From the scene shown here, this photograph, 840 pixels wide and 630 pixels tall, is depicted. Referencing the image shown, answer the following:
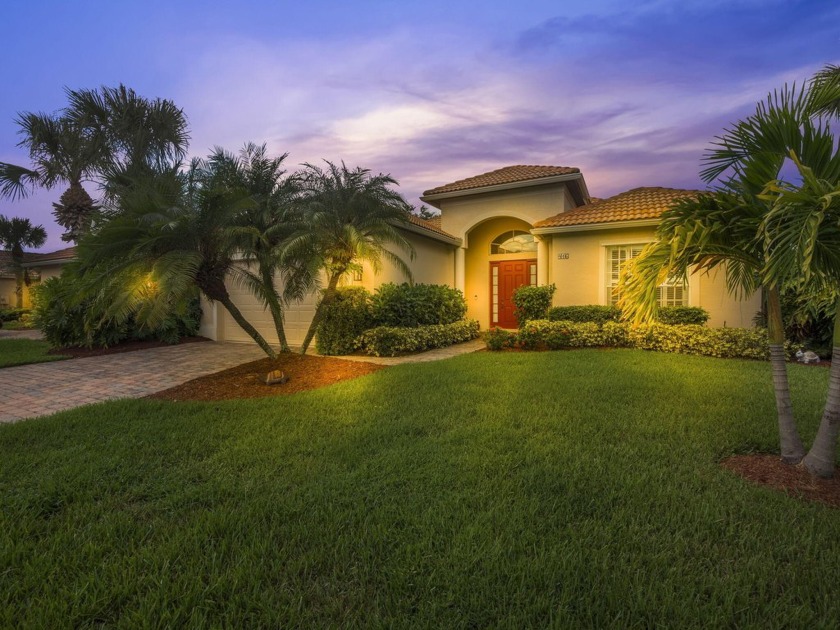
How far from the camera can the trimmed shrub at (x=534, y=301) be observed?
477 inches

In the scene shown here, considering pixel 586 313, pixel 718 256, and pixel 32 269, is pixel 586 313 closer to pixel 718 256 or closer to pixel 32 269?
pixel 718 256

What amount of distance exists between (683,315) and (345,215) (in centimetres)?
881

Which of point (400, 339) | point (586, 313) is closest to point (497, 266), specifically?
point (586, 313)

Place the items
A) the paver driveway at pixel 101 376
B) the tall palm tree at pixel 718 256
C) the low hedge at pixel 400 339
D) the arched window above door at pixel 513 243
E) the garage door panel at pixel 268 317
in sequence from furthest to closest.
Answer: the arched window above door at pixel 513 243 → the garage door panel at pixel 268 317 → the low hedge at pixel 400 339 → the paver driveway at pixel 101 376 → the tall palm tree at pixel 718 256

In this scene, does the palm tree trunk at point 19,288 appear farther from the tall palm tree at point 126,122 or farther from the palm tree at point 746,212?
the palm tree at point 746,212

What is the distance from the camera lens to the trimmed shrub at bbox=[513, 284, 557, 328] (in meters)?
12.1

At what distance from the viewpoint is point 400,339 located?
10352 mm

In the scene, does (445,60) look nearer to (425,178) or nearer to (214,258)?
(214,258)

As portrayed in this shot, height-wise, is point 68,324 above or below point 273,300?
below

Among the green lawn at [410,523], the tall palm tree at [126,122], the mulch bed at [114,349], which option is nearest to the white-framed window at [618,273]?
the green lawn at [410,523]

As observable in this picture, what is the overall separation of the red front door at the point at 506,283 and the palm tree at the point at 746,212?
1115cm

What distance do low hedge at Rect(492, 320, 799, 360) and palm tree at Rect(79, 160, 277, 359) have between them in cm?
672

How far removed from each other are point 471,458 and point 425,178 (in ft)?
72.4

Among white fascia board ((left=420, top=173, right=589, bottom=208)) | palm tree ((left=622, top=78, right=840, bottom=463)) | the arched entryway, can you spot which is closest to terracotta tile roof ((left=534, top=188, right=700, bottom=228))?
white fascia board ((left=420, top=173, right=589, bottom=208))
